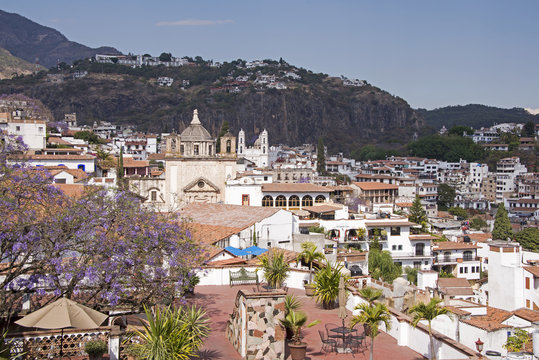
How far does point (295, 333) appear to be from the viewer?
12.1 metres

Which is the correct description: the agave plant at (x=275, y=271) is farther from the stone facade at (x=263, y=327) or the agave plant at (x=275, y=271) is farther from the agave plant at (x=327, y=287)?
the stone facade at (x=263, y=327)

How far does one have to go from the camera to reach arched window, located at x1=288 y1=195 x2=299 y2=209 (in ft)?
172

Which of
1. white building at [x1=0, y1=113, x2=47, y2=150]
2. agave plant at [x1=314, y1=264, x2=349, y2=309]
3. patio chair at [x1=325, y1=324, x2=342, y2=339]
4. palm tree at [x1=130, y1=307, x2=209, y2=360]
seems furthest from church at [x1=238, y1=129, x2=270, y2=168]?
palm tree at [x1=130, y1=307, x2=209, y2=360]

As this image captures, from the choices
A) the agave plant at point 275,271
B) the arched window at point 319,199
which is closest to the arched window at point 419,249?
the arched window at point 319,199

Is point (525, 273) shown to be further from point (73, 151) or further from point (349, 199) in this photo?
point (73, 151)

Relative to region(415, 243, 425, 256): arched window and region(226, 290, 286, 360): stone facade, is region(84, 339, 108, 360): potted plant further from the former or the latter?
region(415, 243, 425, 256): arched window

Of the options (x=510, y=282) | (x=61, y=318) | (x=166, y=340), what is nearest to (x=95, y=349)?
(x=61, y=318)

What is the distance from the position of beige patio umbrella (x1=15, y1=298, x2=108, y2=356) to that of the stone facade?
293cm

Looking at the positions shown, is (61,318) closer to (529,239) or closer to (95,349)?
(95,349)

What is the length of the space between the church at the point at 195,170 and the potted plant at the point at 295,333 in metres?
36.5

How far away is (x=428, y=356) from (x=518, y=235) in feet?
210

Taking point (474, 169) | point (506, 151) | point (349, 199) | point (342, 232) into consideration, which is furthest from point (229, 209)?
point (506, 151)

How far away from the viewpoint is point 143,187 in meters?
48.8

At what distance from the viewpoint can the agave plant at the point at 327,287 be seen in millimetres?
16562
